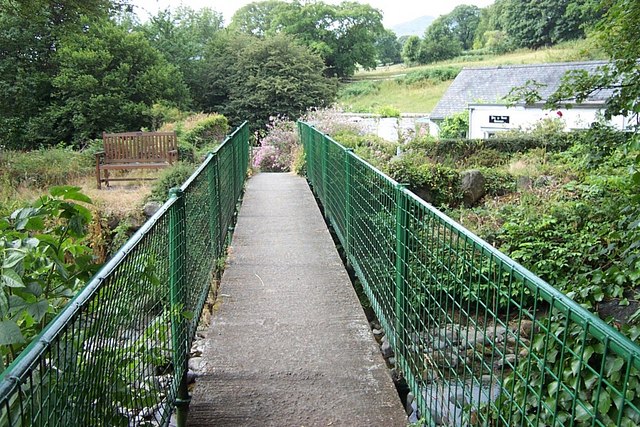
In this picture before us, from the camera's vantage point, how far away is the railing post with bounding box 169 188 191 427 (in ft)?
9.75

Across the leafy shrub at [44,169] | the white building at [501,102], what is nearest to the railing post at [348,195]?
the leafy shrub at [44,169]

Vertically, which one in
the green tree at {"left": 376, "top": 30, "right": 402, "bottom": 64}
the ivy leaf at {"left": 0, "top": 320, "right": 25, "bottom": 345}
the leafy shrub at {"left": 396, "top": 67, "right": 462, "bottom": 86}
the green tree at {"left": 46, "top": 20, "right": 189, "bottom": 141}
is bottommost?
the ivy leaf at {"left": 0, "top": 320, "right": 25, "bottom": 345}

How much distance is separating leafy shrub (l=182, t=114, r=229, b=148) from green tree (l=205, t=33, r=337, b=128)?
579cm

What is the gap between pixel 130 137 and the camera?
14.4 meters

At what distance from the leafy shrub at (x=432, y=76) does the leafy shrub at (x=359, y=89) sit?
259 cm

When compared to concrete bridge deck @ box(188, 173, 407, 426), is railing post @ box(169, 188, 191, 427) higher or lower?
higher

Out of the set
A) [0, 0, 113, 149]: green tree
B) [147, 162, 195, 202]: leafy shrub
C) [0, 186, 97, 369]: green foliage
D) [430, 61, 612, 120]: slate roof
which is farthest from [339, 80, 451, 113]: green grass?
[0, 186, 97, 369]: green foliage

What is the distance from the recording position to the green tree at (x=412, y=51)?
2661 inches

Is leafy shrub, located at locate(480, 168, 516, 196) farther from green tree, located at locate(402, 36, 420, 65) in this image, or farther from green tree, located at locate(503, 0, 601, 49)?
green tree, located at locate(402, 36, 420, 65)

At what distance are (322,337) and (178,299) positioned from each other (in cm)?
128

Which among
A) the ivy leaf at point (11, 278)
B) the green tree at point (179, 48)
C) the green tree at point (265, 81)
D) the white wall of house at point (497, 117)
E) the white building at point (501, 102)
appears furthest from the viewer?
the green tree at point (179, 48)

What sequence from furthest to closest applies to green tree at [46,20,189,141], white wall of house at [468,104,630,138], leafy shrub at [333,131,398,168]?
green tree at [46,20,189,141], white wall of house at [468,104,630,138], leafy shrub at [333,131,398,168]

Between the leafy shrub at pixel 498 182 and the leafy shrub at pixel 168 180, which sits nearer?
the leafy shrub at pixel 168 180

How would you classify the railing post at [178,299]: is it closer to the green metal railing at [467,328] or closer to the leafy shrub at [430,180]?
the green metal railing at [467,328]
